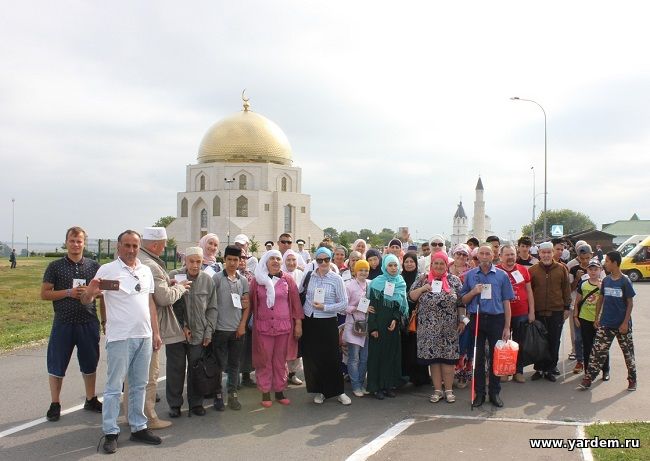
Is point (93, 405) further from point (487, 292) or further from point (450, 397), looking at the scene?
point (487, 292)

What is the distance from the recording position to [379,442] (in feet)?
16.6

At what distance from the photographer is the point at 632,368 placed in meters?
6.86

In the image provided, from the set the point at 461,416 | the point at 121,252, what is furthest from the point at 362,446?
the point at 121,252

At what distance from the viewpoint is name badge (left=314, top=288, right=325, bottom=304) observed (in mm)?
6425

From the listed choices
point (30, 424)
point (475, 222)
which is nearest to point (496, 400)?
point (30, 424)

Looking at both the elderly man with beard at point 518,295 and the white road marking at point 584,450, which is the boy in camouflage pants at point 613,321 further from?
the white road marking at point 584,450

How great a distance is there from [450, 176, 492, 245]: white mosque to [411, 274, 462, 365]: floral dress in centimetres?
9996

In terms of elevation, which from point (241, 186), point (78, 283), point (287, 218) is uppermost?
point (241, 186)

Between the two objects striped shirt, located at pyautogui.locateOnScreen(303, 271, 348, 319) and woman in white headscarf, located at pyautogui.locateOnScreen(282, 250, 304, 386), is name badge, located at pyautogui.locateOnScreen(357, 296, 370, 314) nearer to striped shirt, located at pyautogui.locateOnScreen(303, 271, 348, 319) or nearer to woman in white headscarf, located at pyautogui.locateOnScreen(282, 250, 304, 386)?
striped shirt, located at pyautogui.locateOnScreen(303, 271, 348, 319)

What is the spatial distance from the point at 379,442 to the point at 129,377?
7.90 ft

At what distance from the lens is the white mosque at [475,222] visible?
114m

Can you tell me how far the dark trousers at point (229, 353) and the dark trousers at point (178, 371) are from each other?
29 cm

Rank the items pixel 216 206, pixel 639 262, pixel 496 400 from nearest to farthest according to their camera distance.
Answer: pixel 496 400 < pixel 639 262 < pixel 216 206

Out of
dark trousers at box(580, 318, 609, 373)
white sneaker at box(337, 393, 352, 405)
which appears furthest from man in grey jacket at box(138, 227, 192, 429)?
dark trousers at box(580, 318, 609, 373)
